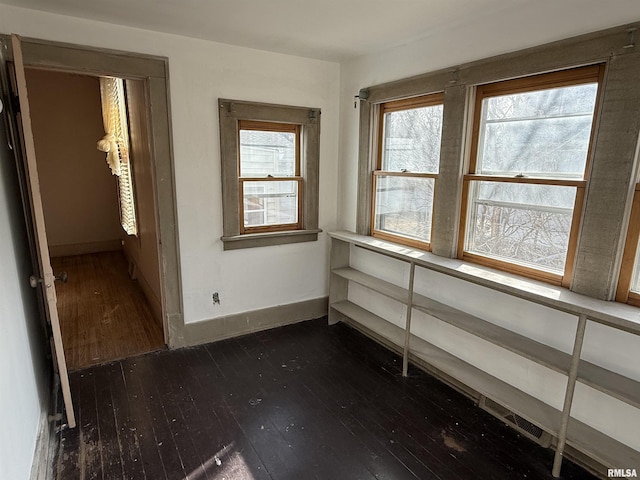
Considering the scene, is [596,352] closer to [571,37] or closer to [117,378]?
[571,37]

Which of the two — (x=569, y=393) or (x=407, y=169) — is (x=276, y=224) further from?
(x=569, y=393)

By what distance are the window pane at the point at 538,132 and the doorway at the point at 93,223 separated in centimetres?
289

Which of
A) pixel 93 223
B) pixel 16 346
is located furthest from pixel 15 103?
pixel 93 223

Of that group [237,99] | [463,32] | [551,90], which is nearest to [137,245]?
[237,99]

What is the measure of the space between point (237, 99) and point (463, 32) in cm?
185

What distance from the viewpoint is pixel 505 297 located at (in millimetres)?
2504

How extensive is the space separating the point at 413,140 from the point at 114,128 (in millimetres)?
3864

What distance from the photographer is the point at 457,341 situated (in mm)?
2885

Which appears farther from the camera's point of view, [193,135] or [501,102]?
[193,135]

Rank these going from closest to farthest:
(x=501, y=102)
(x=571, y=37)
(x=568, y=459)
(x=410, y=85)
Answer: (x=571, y=37)
(x=568, y=459)
(x=501, y=102)
(x=410, y=85)

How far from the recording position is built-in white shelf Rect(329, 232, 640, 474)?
1902mm

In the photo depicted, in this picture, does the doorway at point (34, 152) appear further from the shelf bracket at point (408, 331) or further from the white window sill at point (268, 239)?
the shelf bracket at point (408, 331)

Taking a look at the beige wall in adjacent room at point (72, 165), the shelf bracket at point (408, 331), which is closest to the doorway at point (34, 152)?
the shelf bracket at point (408, 331)

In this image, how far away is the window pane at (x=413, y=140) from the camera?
2998mm
